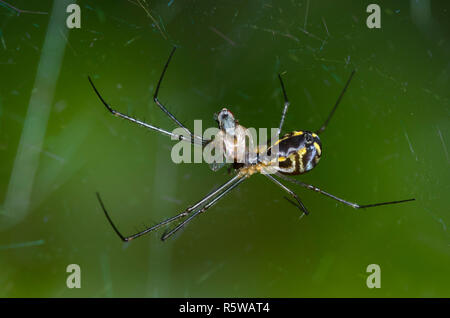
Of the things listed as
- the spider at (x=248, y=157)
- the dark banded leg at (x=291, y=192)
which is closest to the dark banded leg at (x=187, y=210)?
the spider at (x=248, y=157)

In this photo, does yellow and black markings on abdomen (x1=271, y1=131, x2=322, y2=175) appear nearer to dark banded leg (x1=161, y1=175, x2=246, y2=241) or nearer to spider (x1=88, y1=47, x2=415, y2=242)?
spider (x1=88, y1=47, x2=415, y2=242)

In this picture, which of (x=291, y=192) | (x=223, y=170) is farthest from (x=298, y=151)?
(x=223, y=170)

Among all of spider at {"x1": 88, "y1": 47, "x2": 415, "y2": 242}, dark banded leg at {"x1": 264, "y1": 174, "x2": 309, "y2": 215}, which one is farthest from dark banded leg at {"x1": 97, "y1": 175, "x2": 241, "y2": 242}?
dark banded leg at {"x1": 264, "y1": 174, "x2": 309, "y2": 215}

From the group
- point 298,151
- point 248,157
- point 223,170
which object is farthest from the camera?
point 223,170

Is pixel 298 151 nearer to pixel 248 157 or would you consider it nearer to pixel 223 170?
pixel 248 157

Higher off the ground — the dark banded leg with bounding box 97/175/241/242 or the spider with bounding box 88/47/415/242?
the spider with bounding box 88/47/415/242

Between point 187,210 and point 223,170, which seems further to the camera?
point 223,170

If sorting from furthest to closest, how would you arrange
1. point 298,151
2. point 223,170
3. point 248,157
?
point 223,170 < point 248,157 < point 298,151
